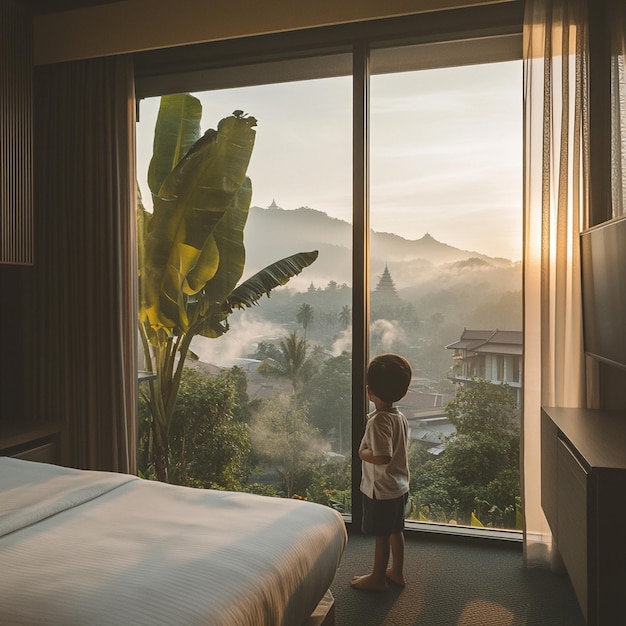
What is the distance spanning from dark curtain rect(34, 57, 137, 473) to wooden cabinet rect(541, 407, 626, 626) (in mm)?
2364

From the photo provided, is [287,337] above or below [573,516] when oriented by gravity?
above

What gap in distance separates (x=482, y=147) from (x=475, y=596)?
2.12 m

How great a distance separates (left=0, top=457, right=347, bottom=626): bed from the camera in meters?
1.42

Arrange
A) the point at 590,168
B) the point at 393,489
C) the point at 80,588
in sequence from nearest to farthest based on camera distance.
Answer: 1. the point at 80,588
2. the point at 393,489
3. the point at 590,168

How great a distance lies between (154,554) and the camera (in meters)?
1.68

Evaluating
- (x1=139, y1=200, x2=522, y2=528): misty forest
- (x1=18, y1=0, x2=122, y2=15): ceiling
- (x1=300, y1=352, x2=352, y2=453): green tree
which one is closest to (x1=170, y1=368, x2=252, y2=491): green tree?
(x1=139, y1=200, x2=522, y2=528): misty forest

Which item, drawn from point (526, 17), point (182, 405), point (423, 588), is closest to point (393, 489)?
point (423, 588)

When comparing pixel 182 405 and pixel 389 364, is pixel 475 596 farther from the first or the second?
pixel 182 405

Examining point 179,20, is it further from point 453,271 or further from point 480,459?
point 480,459

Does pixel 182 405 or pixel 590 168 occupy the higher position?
pixel 590 168

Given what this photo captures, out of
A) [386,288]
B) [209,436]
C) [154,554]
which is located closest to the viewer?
[154,554]

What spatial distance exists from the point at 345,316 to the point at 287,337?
36 cm

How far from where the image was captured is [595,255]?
8.81ft

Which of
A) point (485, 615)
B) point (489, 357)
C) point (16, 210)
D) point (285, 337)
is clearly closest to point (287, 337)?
point (285, 337)
